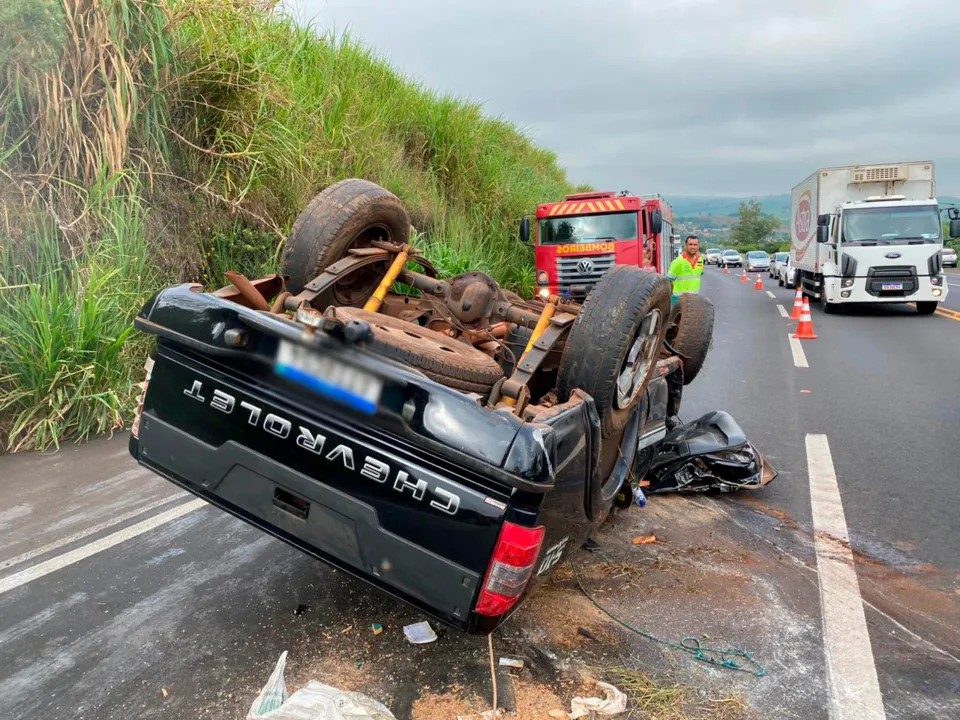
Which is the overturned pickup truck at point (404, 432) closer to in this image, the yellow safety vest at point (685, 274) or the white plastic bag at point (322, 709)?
the white plastic bag at point (322, 709)

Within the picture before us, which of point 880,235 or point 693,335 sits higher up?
point 880,235

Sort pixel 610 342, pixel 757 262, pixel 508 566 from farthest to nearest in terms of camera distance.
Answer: pixel 757 262
pixel 610 342
pixel 508 566

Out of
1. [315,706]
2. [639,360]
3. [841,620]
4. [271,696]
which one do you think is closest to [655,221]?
[639,360]

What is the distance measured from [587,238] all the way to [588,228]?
20cm

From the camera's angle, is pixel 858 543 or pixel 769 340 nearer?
pixel 858 543

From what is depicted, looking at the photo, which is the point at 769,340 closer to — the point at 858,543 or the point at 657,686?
the point at 858,543

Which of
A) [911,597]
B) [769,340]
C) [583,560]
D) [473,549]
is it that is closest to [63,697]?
[473,549]

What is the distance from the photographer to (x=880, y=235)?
49.6 ft

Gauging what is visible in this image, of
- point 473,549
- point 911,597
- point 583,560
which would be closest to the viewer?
point 473,549

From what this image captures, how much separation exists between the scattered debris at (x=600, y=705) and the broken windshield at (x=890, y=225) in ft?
50.0

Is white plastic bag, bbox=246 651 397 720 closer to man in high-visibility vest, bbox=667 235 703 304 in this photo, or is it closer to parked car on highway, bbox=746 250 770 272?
man in high-visibility vest, bbox=667 235 703 304

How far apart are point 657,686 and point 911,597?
1562 millimetres

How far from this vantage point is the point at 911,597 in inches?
130

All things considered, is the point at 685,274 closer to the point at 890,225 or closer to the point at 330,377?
the point at 330,377
